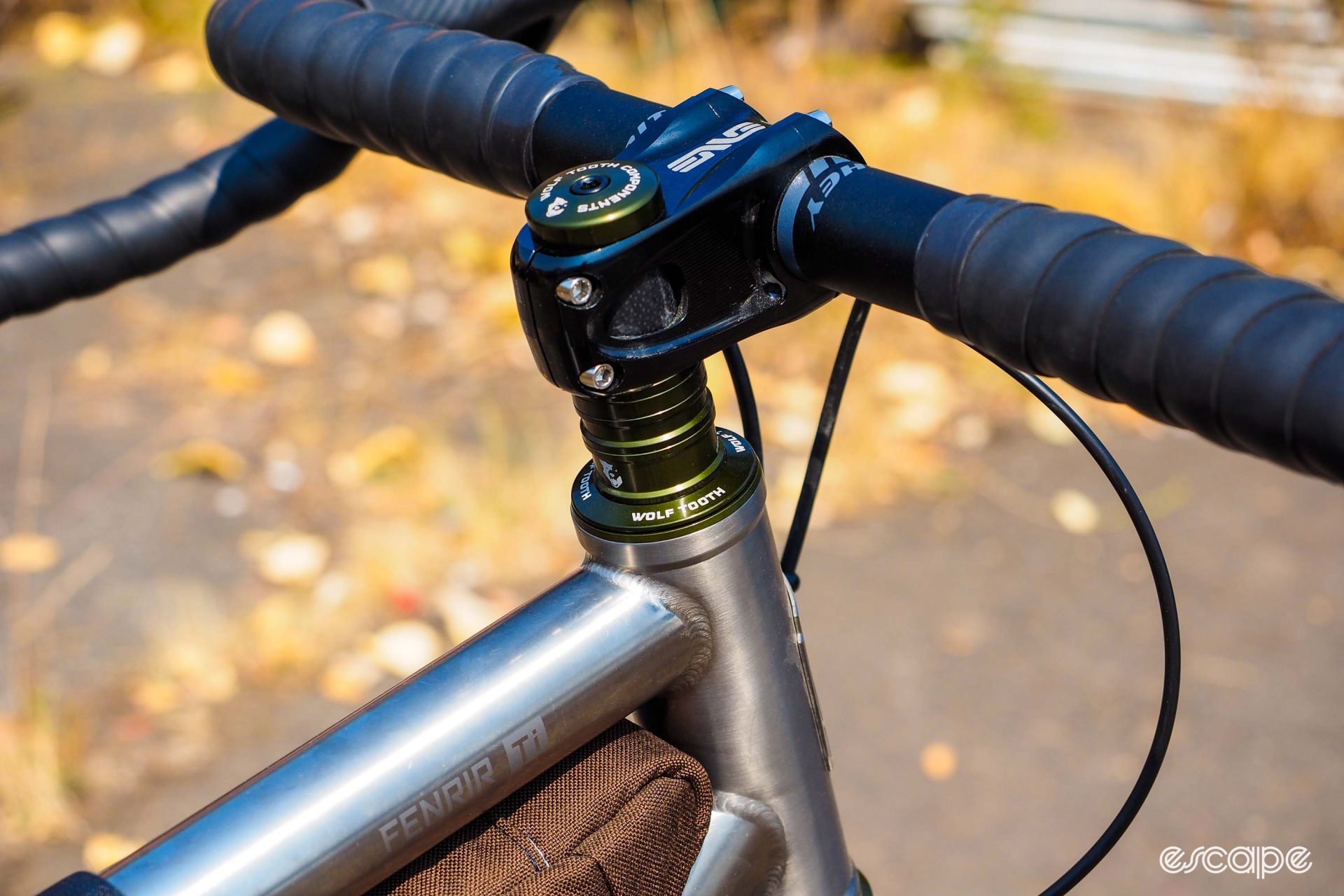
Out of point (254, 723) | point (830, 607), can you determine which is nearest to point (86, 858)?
point (254, 723)

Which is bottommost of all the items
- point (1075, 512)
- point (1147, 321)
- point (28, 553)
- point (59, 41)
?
point (59, 41)

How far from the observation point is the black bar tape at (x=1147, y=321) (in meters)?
0.42

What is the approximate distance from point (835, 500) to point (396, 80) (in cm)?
179

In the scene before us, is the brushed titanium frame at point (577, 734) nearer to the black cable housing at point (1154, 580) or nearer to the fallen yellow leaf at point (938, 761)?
the black cable housing at point (1154, 580)

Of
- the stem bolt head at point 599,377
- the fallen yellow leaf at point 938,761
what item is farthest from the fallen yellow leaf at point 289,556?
the stem bolt head at point 599,377

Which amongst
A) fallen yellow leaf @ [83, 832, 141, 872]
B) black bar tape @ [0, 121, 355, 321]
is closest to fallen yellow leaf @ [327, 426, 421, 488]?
fallen yellow leaf @ [83, 832, 141, 872]

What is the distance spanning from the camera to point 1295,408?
16.2 inches

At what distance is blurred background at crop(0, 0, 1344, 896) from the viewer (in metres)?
1.94

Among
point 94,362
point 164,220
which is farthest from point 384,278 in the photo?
point 164,220

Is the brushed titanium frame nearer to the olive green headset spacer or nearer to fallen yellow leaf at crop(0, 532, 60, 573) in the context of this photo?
the olive green headset spacer

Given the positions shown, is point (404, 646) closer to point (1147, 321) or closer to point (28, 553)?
point (28, 553)

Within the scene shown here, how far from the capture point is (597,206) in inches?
21.1

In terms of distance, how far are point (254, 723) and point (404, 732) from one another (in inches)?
62.6

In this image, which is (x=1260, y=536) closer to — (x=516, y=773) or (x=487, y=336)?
A: (x=487, y=336)
